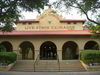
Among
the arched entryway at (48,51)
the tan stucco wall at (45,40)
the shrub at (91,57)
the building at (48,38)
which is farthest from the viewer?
the arched entryway at (48,51)

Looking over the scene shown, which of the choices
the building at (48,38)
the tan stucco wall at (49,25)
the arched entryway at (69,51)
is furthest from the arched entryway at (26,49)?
the arched entryway at (69,51)

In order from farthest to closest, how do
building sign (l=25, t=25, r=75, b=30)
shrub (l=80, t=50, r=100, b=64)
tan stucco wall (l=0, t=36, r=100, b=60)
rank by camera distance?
1. building sign (l=25, t=25, r=75, b=30)
2. tan stucco wall (l=0, t=36, r=100, b=60)
3. shrub (l=80, t=50, r=100, b=64)

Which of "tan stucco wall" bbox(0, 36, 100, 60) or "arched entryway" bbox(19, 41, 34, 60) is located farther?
"arched entryway" bbox(19, 41, 34, 60)

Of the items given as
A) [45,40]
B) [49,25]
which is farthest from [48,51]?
[45,40]

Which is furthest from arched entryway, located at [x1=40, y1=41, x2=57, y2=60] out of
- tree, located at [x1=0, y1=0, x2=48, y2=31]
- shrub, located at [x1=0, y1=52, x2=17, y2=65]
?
tree, located at [x1=0, y1=0, x2=48, y2=31]

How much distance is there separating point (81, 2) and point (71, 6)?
2.75 feet

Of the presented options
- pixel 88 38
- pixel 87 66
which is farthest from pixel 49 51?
pixel 87 66

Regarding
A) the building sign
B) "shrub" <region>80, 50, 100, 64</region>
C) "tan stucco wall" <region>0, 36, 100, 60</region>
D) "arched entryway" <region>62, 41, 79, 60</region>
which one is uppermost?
the building sign

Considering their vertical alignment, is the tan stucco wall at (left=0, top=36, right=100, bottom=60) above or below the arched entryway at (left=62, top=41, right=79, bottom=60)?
above

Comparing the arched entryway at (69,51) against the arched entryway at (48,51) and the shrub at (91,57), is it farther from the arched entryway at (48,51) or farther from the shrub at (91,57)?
the shrub at (91,57)

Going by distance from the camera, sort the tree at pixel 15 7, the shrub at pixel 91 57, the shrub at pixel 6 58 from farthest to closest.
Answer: the shrub at pixel 6 58 < the shrub at pixel 91 57 < the tree at pixel 15 7

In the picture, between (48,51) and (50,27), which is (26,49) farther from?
(50,27)

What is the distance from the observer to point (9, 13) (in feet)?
56.2

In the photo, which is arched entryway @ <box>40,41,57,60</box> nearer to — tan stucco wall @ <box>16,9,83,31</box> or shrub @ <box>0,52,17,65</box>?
tan stucco wall @ <box>16,9,83,31</box>
